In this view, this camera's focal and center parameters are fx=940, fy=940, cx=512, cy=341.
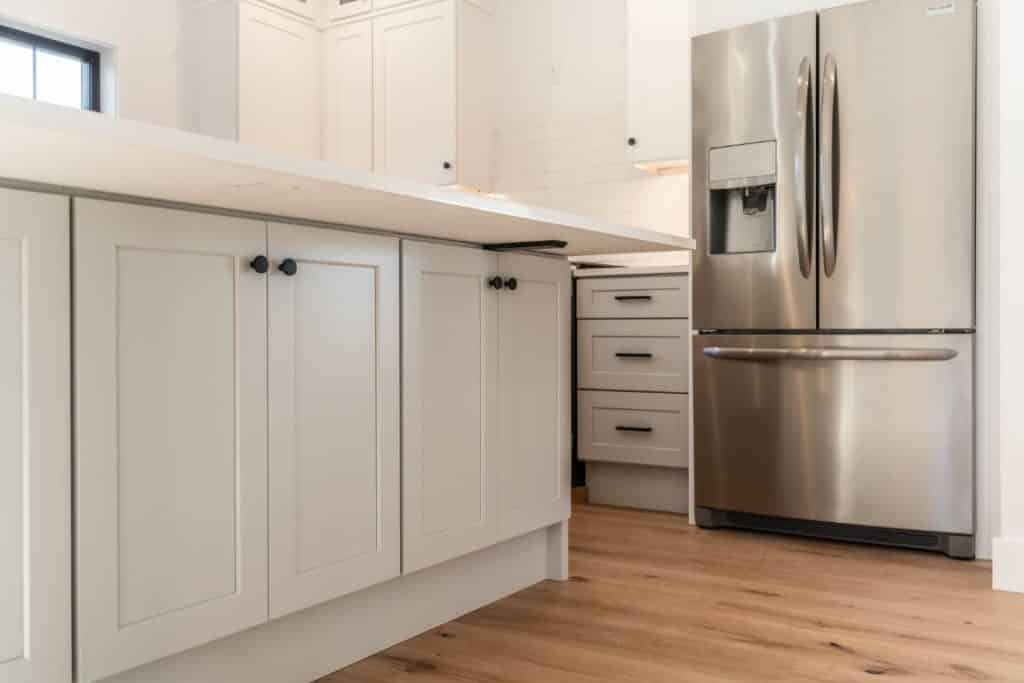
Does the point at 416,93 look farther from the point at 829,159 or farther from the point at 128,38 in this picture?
the point at 829,159

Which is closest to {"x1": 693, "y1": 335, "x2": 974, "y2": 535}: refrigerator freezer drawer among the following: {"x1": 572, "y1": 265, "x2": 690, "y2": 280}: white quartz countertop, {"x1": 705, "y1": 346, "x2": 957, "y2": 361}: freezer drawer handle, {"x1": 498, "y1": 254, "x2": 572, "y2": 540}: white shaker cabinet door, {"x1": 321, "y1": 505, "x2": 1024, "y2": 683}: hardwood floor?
{"x1": 705, "y1": 346, "x2": 957, "y2": 361}: freezer drawer handle

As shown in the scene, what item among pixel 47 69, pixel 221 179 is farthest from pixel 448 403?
pixel 47 69

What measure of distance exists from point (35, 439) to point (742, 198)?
8.48 feet

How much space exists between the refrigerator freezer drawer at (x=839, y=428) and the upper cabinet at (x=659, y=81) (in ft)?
3.08

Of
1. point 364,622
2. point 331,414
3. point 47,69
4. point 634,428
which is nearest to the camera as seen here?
point 331,414

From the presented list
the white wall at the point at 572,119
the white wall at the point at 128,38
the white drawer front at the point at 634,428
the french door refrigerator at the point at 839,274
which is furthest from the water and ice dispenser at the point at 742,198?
the white wall at the point at 128,38

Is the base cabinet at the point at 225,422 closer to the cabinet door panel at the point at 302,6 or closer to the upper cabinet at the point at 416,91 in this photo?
the upper cabinet at the point at 416,91

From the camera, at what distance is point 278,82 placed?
4.64 metres

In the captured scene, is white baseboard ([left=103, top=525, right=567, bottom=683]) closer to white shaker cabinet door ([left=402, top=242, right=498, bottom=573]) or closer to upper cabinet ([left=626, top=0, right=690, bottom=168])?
white shaker cabinet door ([left=402, top=242, right=498, bottom=573])

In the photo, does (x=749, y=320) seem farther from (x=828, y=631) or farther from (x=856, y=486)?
(x=828, y=631)

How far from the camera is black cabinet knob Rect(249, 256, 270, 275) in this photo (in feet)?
5.37

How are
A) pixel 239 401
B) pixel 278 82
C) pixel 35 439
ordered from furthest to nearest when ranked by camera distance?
pixel 278 82, pixel 239 401, pixel 35 439

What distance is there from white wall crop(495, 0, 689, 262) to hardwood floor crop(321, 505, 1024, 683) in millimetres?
1806

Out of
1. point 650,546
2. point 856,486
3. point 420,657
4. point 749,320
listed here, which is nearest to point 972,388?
point 856,486
